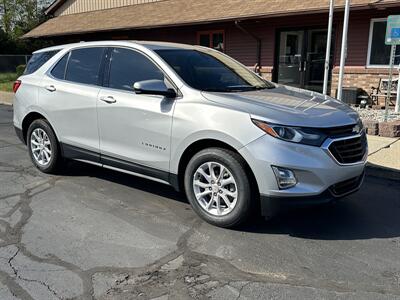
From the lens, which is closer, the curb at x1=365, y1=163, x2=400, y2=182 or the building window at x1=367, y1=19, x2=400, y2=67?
the curb at x1=365, y1=163, x2=400, y2=182

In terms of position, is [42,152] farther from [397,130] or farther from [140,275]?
[397,130]

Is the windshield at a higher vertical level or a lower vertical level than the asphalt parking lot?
higher

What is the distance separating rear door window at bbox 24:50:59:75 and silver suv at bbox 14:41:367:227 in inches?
8.5

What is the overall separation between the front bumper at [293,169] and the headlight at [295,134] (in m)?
0.04

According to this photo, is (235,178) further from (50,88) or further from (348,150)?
(50,88)

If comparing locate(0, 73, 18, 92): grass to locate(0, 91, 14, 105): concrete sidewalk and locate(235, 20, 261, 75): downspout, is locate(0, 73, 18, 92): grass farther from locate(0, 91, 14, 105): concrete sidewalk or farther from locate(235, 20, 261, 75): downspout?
locate(235, 20, 261, 75): downspout

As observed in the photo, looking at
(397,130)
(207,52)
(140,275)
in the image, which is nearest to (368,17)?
(397,130)

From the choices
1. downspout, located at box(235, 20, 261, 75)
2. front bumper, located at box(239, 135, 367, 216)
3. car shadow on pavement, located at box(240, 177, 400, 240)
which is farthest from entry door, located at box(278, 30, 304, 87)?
front bumper, located at box(239, 135, 367, 216)

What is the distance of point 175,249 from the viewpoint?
3.69m

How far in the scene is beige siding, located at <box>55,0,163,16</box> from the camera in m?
21.6

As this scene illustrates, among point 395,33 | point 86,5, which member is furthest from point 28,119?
point 86,5

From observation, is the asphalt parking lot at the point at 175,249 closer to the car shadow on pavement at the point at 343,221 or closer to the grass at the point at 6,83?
the car shadow on pavement at the point at 343,221

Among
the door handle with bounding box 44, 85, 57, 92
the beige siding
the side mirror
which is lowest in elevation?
the door handle with bounding box 44, 85, 57, 92

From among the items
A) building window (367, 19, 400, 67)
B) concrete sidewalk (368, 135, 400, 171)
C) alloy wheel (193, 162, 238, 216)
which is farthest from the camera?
building window (367, 19, 400, 67)
